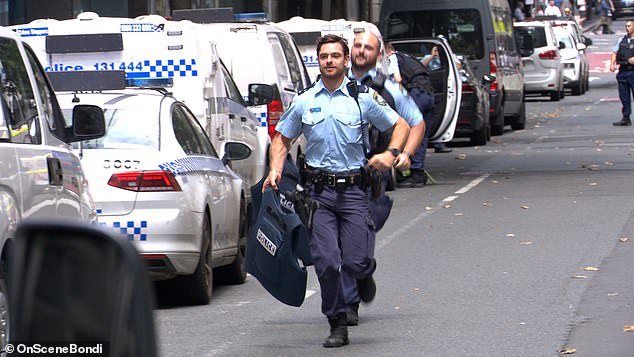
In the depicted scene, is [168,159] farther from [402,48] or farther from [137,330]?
[402,48]

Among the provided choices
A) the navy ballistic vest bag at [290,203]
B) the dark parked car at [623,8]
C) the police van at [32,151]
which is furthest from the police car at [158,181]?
the dark parked car at [623,8]

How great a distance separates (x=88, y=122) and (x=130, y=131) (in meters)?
2.22

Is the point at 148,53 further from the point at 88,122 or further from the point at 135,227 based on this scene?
the point at 88,122

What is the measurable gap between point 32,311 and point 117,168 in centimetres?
722

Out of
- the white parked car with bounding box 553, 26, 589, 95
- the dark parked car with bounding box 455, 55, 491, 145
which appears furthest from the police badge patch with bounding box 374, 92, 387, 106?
the white parked car with bounding box 553, 26, 589, 95

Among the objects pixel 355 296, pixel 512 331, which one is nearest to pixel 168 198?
pixel 355 296

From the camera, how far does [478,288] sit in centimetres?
985

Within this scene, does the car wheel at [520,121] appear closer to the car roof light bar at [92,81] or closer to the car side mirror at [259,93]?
the car side mirror at [259,93]

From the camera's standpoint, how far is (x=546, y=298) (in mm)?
9289

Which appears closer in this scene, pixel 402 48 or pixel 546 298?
pixel 546 298

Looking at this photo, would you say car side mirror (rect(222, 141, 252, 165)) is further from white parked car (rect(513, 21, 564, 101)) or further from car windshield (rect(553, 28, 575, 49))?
car windshield (rect(553, 28, 575, 49))

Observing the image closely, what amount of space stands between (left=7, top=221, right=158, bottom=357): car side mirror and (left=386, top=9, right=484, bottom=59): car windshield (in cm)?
2385

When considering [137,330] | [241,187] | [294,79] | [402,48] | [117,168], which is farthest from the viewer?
[402,48]

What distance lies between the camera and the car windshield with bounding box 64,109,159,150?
Result: 9.41m
